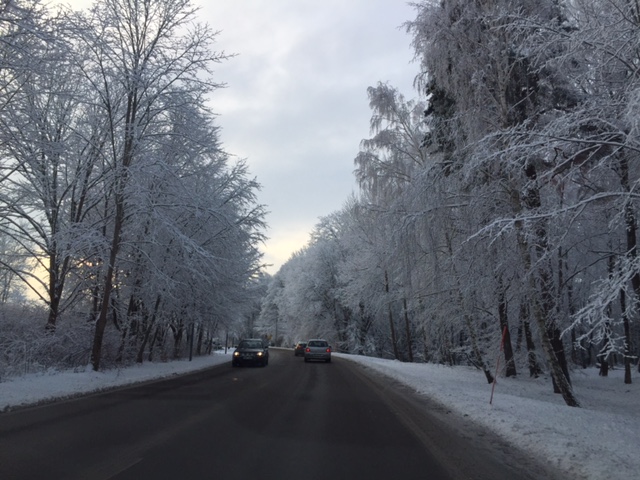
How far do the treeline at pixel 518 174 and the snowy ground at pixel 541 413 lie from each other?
1367 mm

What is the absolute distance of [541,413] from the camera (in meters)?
10.2

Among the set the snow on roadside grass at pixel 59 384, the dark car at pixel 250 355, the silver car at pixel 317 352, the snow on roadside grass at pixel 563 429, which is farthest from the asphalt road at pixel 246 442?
the silver car at pixel 317 352

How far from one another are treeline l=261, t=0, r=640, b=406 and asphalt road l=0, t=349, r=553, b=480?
2858 millimetres

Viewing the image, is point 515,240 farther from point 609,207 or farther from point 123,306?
point 123,306

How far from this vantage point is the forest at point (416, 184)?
9578 mm

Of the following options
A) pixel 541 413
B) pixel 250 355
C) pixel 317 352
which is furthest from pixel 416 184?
pixel 317 352

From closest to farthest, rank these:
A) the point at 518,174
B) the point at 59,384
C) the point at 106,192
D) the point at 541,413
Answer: the point at 541,413 → the point at 518,174 → the point at 59,384 → the point at 106,192

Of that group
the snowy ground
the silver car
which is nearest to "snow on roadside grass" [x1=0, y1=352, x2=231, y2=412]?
the snowy ground

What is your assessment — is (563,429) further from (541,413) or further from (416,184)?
(416,184)

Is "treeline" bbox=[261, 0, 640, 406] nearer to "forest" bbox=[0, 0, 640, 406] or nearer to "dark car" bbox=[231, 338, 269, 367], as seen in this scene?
"forest" bbox=[0, 0, 640, 406]

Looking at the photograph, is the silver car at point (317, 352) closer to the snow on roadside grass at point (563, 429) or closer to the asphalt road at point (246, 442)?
the snow on roadside grass at point (563, 429)

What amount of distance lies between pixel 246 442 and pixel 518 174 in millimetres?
8396

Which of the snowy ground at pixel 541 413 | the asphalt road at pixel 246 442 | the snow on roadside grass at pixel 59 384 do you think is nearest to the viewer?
the asphalt road at pixel 246 442

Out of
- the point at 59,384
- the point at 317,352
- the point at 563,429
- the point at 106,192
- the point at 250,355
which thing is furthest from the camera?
the point at 317,352
